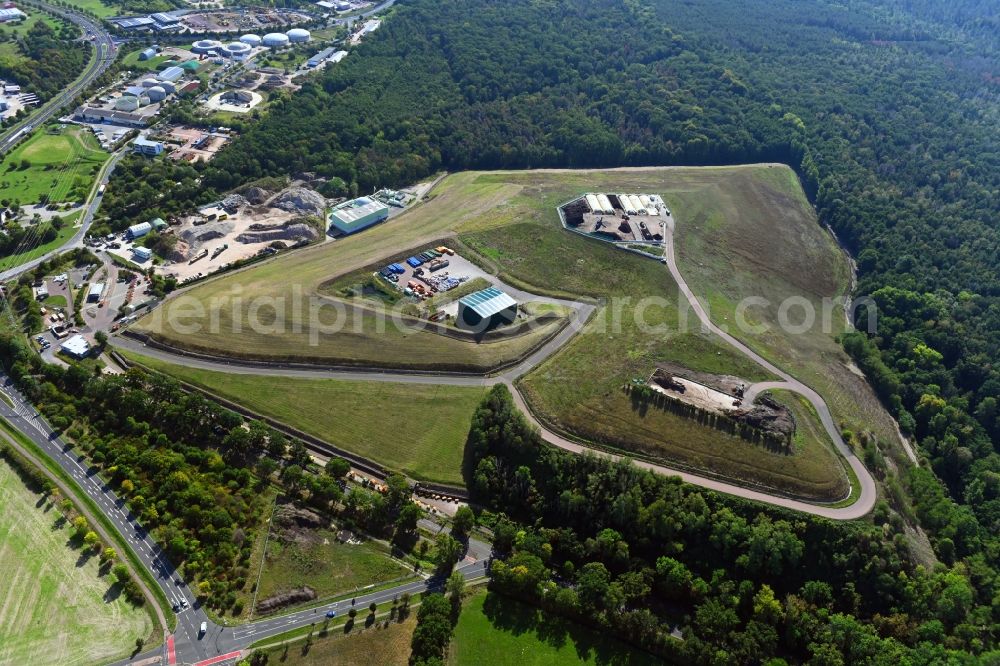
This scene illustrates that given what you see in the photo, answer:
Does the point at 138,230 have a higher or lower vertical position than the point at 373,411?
higher

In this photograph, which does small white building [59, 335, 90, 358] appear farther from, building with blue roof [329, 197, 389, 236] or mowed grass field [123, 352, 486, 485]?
building with blue roof [329, 197, 389, 236]

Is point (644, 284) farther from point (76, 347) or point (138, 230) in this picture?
point (138, 230)

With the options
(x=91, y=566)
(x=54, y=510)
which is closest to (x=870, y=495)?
(x=91, y=566)

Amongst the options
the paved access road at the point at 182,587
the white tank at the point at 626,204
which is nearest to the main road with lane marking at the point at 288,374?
the paved access road at the point at 182,587

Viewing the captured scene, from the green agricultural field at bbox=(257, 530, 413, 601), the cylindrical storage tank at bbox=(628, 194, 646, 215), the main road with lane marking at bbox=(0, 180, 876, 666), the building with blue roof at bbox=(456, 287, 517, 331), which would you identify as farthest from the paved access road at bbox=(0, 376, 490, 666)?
the cylindrical storage tank at bbox=(628, 194, 646, 215)

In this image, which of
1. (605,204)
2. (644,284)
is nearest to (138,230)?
(605,204)

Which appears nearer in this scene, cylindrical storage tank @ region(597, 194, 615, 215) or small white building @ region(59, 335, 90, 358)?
small white building @ region(59, 335, 90, 358)

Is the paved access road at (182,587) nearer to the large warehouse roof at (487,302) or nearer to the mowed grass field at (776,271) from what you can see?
the large warehouse roof at (487,302)
